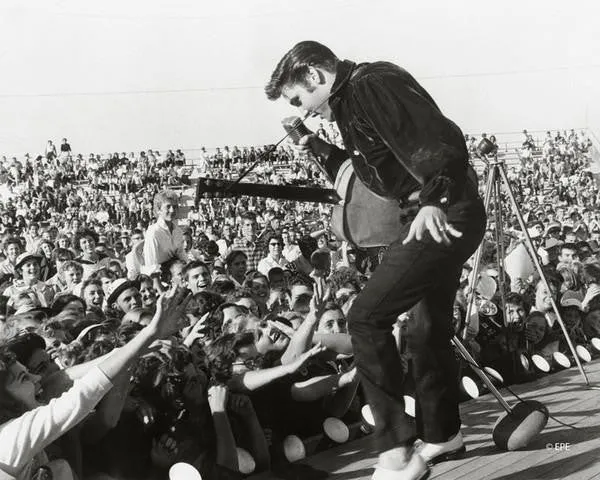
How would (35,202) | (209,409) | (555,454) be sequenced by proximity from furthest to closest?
(35,202) < (209,409) < (555,454)

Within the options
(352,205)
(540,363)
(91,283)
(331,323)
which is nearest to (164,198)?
(91,283)

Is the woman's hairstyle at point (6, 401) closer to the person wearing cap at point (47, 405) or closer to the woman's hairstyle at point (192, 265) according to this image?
the person wearing cap at point (47, 405)

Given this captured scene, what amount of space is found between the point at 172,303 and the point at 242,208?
25001 millimetres

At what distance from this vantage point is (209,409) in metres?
3.95

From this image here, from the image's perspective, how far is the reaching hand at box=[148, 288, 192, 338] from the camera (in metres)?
2.90

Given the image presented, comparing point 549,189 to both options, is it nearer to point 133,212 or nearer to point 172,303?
point 133,212

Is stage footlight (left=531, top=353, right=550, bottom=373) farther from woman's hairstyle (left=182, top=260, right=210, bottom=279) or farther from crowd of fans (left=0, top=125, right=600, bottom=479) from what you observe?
woman's hairstyle (left=182, top=260, right=210, bottom=279)

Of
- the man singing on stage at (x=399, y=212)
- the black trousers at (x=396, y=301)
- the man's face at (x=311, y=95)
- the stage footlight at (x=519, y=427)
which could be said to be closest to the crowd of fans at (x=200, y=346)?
the man's face at (x=311, y=95)

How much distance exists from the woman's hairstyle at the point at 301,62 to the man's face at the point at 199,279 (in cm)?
359

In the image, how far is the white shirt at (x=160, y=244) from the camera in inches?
287

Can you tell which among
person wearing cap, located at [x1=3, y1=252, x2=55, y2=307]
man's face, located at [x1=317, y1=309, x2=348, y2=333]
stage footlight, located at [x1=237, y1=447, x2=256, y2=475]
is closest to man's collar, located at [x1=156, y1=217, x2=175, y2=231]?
person wearing cap, located at [x1=3, y1=252, x2=55, y2=307]

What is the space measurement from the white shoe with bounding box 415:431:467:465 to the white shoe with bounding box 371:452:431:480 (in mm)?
233

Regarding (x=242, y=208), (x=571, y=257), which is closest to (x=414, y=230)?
(x=571, y=257)

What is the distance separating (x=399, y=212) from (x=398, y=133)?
0.50 meters
